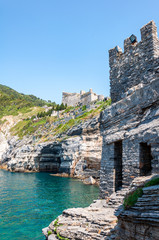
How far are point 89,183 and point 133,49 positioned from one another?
1112 inches

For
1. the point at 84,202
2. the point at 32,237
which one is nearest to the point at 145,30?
the point at 32,237

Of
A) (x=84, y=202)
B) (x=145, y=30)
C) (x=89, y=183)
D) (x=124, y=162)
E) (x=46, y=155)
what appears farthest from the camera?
(x=46, y=155)

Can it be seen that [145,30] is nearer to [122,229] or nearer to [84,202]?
[122,229]

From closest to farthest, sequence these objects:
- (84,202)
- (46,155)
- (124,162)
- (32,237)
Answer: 1. (124,162)
2. (32,237)
3. (84,202)
4. (46,155)

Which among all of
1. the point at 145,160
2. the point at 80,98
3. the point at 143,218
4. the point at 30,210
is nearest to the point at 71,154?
the point at 30,210

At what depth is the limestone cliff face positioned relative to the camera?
42.0 m

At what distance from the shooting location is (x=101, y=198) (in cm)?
1224

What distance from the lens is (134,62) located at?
11883 mm

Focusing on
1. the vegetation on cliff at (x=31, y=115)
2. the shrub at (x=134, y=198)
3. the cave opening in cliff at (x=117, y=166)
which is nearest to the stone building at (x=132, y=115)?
the cave opening in cliff at (x=117, y=166)

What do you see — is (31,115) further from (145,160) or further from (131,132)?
(145,160)

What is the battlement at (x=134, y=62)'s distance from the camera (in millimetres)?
10758

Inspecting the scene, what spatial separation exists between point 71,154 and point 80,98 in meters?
44.9

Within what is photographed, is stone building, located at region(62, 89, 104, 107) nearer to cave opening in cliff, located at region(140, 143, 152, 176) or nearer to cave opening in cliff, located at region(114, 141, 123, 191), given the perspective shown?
cave opening in cliff, located at region(114, 141, 123, 191)

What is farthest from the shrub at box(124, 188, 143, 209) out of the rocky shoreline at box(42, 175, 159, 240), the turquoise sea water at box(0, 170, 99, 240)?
the turquoise sea water at box(0, 170, 99, 240)
